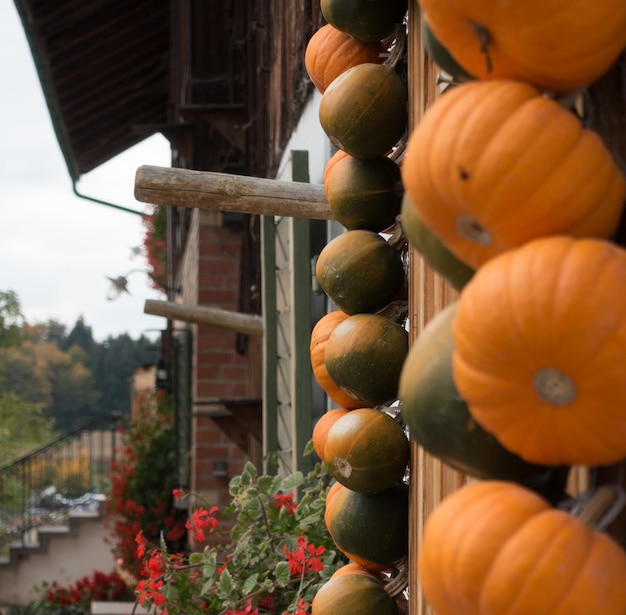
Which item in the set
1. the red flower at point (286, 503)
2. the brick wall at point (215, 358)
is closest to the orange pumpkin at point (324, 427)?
the red flower at point (286, 503)

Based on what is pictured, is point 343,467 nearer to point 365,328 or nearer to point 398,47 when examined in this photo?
point 365,328

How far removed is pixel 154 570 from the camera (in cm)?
261

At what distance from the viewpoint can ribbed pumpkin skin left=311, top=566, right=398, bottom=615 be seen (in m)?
1.72

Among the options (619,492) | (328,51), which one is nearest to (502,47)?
(619,492)

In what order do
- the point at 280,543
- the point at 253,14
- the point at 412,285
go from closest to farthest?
the point at 412,285 < the point at 280,543 < the point at 253,14

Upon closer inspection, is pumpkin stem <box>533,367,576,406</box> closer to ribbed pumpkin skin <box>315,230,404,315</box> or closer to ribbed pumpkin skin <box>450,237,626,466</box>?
ribbed pumpkin skin <box>450,237,626,466</box>

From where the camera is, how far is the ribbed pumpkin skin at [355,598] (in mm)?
1718

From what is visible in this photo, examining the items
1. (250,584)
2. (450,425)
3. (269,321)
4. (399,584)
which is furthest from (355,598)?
(269,321)

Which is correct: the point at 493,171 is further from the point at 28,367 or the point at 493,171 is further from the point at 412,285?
the point at 28,367

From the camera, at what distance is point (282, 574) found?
234 cm

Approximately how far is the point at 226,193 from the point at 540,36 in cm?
136

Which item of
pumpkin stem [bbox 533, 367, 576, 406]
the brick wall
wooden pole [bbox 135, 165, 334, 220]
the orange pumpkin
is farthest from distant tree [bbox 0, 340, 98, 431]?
pumpkin stem [bbox 533, 367, 576, 406]

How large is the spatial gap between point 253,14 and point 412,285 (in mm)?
4324

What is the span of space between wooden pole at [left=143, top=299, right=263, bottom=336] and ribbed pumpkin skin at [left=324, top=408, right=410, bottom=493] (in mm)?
2508
